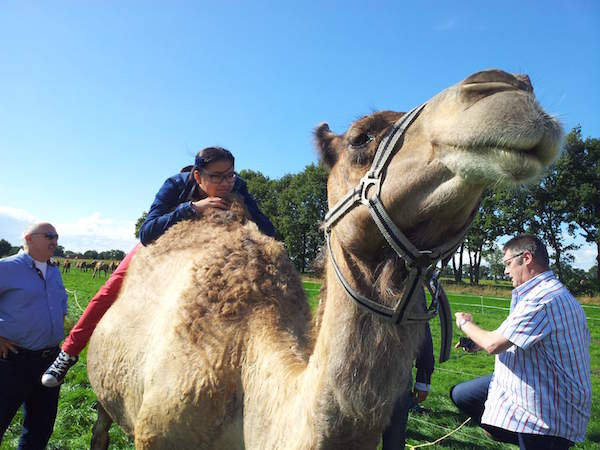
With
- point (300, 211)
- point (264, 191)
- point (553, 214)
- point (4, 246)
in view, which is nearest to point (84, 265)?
point (4, 246)

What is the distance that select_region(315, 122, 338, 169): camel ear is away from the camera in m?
2.21

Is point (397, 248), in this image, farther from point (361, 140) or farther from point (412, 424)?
point (412, 424)

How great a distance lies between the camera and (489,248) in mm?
47469

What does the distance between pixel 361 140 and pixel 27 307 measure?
408 centimetres

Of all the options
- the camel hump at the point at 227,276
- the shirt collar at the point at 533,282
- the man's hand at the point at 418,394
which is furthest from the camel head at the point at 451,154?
the man's hand at the point at 418,394

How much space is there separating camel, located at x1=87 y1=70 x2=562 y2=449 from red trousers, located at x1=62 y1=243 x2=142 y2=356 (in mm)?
360

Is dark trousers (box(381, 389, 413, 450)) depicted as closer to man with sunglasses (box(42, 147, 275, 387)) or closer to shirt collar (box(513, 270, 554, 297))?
shirt collar (box(513, 270, 554, 297))

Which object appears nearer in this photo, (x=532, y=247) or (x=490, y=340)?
(x=490, y=340)

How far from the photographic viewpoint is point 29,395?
176 inches

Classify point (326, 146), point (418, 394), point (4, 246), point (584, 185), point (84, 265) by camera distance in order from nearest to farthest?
1. point (326, 146)
2. point (418, 394)
3. point (584, 185)
4. point (4, 246)
5. point (84, 265)

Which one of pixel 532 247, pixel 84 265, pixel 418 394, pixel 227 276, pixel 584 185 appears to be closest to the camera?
pixel 227 276

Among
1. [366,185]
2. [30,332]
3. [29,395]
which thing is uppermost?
[366,185]

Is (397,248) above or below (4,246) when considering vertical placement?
below

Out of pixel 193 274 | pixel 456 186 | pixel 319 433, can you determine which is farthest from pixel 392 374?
pixel 193 274
